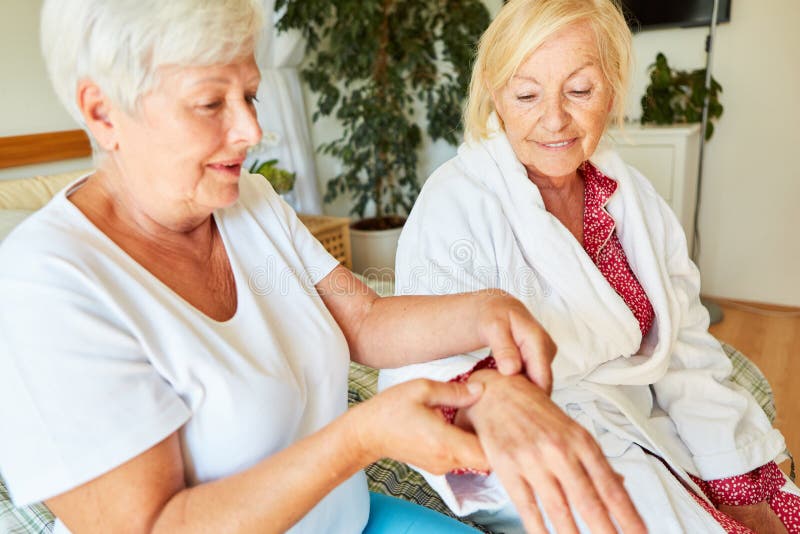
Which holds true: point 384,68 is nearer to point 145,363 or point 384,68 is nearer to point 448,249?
point 448,249

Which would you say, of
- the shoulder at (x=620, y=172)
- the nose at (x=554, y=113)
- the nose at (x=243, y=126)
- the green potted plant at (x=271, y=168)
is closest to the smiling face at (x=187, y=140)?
the nose at (x=243, y=126)

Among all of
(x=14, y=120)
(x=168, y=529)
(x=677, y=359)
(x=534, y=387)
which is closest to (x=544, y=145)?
(x=677, y=359)

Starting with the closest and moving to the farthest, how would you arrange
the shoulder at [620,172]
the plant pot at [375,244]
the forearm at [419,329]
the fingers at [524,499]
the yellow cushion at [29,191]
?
the fingers at [524,499] → the forearm at [419,329] → the shoulder at [620,172] → the yellow cushion at [29,191] → the plant pot at [375,244]

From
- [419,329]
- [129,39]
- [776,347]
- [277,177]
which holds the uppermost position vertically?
[129,39]

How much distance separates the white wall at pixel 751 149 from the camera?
3.04m

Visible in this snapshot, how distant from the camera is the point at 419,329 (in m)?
0.93

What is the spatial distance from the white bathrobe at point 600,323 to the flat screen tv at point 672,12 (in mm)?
2175

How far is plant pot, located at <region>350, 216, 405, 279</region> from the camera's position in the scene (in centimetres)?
354

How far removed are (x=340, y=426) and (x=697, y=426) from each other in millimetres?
860

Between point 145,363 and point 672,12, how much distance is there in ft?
10.4

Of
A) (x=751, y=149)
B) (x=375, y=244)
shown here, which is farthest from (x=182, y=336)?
(x=751, y=149)

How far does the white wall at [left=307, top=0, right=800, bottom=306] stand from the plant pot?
145 centimetres

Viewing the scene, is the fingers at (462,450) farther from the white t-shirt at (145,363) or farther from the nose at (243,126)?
the nose at (243,126)

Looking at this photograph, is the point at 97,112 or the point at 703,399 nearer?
the point at 97,112
